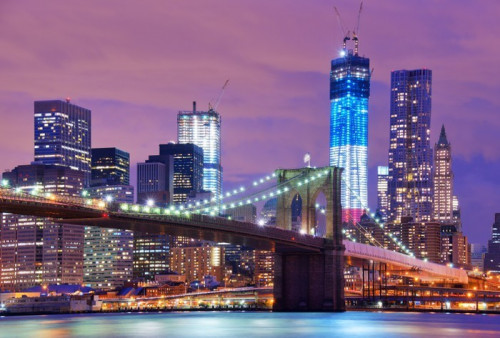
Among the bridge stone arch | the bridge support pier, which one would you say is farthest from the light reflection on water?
the bridge stone arch

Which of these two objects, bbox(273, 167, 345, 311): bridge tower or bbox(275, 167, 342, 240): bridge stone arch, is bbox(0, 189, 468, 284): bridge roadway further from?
bbox(275, 167, 342, 240): bridge stone arch

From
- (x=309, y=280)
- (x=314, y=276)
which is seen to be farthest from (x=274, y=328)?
(x=309, y=280)

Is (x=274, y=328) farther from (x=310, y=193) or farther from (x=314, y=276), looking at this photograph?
(x=310, y=193)

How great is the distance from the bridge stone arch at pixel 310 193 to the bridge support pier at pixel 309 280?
3.86 m

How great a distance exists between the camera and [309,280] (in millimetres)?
88312

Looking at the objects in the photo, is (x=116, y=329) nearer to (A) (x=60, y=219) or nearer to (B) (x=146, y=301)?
(A) (x=60, y=219)

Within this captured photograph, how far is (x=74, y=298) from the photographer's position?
376 feet

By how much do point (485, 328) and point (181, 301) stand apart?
72.3 meters

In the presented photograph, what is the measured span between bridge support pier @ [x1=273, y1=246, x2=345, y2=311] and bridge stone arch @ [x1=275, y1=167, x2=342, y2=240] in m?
3.86

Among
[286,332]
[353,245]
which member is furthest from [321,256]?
[286,332]

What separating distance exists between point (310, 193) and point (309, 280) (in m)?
9.95

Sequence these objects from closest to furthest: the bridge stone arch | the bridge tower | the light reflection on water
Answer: the light reflection on water → the bridge tower → the bridge stone arch

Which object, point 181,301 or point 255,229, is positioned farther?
point 181,301

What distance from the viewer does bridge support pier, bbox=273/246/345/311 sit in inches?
3440
